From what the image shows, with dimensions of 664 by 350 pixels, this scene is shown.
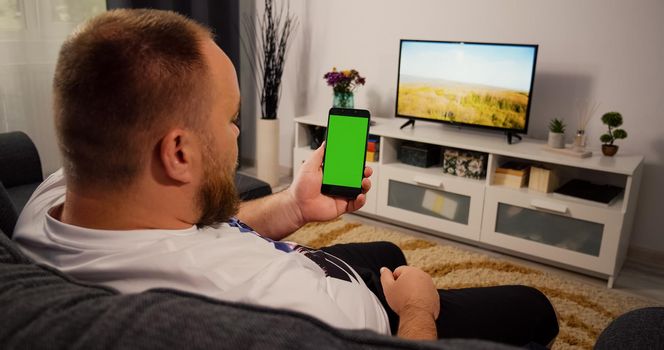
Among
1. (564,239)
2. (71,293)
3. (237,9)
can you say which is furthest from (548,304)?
(237,9)

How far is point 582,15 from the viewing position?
2.69 metres

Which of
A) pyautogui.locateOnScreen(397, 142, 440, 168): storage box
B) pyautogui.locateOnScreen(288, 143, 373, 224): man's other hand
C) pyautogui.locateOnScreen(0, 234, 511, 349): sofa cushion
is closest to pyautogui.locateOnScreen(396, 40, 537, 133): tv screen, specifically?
pyautogui.locateOnScreen(397, 142, 440, 168): storage box

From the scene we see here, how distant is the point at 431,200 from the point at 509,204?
1.44 ft

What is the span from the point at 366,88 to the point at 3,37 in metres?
2.16

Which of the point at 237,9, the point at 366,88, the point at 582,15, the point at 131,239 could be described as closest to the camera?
the point at 131,239

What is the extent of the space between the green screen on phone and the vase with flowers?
196 cm

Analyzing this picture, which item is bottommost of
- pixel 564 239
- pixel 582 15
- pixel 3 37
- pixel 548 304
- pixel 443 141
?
pixel 564 239

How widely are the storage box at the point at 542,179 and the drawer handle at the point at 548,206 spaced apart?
10cm

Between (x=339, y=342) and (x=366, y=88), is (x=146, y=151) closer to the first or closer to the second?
(x=339, y=342)

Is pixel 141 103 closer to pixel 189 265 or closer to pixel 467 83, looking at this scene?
pixel 189 265

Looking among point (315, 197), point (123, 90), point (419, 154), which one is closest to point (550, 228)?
point (419, 154)

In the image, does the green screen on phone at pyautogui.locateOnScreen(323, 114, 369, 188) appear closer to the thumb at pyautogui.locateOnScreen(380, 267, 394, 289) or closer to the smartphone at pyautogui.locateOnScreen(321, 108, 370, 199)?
the smartphone at pyautogui.locateOnScreen(321, 108, 370, 199)

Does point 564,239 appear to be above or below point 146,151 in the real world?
below

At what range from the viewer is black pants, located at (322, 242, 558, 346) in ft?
3.71
